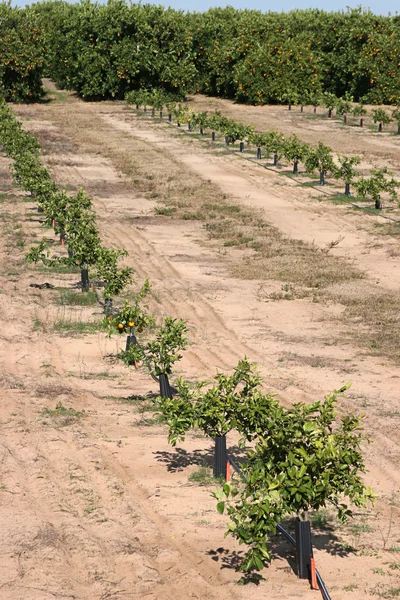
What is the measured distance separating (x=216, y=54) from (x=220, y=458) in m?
48.0

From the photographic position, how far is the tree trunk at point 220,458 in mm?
9445

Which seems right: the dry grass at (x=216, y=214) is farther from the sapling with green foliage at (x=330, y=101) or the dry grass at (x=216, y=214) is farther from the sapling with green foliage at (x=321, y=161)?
the sapling with green foliage at (x=330, y=101)

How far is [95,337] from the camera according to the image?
14586mm

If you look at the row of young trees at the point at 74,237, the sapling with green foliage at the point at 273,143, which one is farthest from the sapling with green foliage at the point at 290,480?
the sapling with green foliage at the point at 273,143

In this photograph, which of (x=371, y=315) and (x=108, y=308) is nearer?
(x=108, y=308)

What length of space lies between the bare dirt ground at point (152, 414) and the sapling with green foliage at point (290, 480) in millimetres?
594

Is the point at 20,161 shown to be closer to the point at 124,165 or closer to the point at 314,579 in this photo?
the point at 124,165

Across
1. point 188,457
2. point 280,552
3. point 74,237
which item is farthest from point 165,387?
point 74,237

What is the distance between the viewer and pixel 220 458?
9.52 metres

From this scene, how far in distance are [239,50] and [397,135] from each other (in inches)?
621

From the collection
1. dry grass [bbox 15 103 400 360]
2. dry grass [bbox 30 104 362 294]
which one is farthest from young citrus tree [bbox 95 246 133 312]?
dry grass [bbox 30 104 362 294]

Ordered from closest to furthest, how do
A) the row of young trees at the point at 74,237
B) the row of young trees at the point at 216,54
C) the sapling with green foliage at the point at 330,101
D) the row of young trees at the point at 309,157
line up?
the row of young trees at the point at 74,237
the row of young trees at the point at 309,157
the sapling with green foliage at the point at 330,101
the row of young trees at the point at 216,54

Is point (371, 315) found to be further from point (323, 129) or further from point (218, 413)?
point (323, 129)

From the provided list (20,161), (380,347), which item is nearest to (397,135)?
(20,161)
